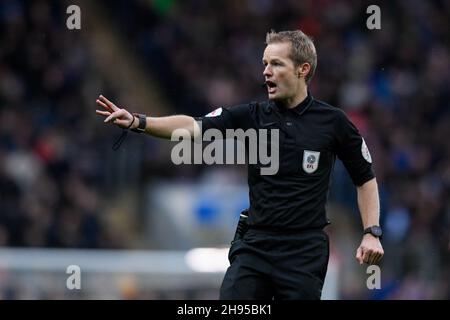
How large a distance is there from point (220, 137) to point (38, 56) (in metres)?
10.7

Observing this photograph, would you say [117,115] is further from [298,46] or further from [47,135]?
[47,135]

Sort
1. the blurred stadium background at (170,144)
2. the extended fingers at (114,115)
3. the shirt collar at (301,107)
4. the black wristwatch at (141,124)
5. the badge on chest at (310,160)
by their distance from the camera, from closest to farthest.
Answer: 1. the extended fingers at (114,115)
2. the black wristwatch at (141,124)
3. the badge on chest at (310,160)
4. the shirt collar at (301,107)
5. the blurred stadium background at (170,144)

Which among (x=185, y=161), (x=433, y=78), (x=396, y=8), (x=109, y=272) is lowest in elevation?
(x=109, y=272)

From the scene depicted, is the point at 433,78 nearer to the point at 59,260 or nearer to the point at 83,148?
the point at 83,148

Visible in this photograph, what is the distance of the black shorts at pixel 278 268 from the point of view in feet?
21.6

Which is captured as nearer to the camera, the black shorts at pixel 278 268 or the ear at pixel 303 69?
the black shorts at pixel 278 268

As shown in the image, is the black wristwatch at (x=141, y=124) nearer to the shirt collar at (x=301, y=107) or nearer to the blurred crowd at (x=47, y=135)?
the shirt collar at (x=301, y=107)

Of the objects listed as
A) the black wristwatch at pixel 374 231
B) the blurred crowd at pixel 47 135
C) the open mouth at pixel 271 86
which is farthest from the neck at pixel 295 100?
the blurred crowd at pixel 47 135

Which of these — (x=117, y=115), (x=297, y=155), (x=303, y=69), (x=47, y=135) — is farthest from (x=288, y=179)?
(x=47, y=135)

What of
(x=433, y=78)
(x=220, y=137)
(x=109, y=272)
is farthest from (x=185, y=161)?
(x=220, y=137)

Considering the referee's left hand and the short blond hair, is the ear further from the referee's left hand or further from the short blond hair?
the referee's left hand

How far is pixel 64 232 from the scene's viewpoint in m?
14.6

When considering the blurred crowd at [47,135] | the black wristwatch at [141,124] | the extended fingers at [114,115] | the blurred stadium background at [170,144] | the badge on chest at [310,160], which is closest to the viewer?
the extended fingers at [114,115]

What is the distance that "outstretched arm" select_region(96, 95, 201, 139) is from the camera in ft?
21.2
